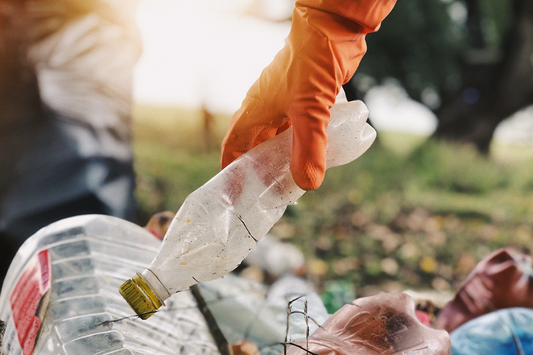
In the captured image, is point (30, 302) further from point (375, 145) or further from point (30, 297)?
point (375, 145)

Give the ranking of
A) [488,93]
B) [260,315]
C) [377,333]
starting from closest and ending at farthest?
[377,333]
[260,315]
[488,93]

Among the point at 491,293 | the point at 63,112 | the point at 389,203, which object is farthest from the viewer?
the point at 389,203

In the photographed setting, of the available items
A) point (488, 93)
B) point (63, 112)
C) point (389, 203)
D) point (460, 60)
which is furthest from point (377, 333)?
point (488, 93)

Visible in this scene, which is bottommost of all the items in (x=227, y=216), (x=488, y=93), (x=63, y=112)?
(x=488, y=93)

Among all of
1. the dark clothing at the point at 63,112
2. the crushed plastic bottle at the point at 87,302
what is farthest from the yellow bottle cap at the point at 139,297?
the dark clothing at the point at 63,112

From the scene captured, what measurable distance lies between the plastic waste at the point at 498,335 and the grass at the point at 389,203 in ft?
5.26

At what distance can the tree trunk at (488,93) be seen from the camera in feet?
17.0

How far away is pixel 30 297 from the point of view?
85cm

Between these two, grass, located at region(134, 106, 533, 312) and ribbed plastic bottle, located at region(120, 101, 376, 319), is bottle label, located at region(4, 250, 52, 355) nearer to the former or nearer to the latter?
ribbed plastic bottle, located at region(120, 101, 376, 319)

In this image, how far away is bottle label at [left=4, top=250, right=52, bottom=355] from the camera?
0.81 m

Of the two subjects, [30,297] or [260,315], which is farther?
[260,315]

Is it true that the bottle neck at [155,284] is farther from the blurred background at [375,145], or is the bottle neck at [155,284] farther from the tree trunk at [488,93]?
the tree trunk at [488,93]

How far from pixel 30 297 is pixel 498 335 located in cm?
125

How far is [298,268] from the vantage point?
81.4 inches
